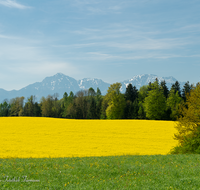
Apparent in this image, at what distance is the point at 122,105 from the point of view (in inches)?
3019

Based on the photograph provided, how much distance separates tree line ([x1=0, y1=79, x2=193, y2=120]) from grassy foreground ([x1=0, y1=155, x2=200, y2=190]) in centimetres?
4294

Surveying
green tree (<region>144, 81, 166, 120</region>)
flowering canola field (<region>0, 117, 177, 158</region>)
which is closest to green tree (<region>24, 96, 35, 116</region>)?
green tree (<region>144, 81, 166, 120</region>)

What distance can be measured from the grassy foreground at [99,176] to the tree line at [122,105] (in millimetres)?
42940

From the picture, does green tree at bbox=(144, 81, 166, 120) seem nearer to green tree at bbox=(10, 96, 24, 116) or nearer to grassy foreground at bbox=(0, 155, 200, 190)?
grassy foreground at bbox=(0, 155, 200, 190)

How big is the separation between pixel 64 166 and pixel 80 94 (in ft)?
325

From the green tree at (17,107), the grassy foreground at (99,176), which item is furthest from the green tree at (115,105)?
the green tree at (17,107)

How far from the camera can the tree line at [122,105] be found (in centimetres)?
6896

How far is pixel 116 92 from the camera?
77.9m

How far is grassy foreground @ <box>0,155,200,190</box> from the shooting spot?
376 inches

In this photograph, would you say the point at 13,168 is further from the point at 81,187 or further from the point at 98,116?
the point at 98,116

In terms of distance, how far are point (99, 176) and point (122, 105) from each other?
66.3 m

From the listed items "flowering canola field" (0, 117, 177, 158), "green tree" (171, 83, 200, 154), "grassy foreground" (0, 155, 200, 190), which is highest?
"green tree" (171, 83, 200, 154)

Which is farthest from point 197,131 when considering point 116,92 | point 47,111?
point 47,111

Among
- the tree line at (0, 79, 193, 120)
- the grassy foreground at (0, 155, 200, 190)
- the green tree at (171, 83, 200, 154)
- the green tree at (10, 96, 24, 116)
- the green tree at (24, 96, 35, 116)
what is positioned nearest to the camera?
the grassy foreground at (0, 155, 200, 190)
